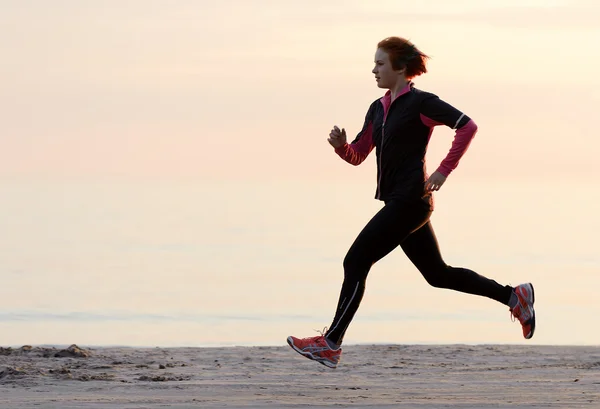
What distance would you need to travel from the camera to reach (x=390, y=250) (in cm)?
993

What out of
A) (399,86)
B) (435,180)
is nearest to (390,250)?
(435,180)

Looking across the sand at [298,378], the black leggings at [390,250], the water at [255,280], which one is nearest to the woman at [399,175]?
the black leggings at [390,250]

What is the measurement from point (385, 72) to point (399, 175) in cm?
64

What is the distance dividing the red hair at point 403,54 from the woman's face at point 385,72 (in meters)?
0.02

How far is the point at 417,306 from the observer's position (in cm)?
1795

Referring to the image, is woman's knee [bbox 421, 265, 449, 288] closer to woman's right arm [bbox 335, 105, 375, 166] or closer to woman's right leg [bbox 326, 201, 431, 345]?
woman's right leg [bbox 326, 201, 431, 345]

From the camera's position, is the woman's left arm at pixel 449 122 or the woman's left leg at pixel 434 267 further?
the woman's left leg at pixel 434 267

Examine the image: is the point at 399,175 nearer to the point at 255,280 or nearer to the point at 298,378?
the point at 298,378

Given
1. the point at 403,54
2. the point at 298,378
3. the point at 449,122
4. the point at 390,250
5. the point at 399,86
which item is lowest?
the point at 298,378

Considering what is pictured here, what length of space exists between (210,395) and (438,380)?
1820 millimetres

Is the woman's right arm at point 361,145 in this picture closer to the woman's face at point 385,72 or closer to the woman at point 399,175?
the woman at point 399,175

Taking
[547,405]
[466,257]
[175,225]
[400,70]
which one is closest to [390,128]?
[400,70]

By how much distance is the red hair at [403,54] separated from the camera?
9906mm

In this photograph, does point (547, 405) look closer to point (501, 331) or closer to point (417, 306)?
point (501, 331)
